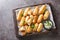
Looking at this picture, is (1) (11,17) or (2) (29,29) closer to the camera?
(2) (29,29)

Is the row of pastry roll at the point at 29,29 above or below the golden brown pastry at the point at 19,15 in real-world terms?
below

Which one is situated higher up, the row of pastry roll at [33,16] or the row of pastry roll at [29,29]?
the row of pastry roll at [33,16]

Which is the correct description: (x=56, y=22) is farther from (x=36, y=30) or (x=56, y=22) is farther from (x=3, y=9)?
(x=3, y=9)

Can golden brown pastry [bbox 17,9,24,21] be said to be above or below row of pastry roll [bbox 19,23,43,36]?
above
